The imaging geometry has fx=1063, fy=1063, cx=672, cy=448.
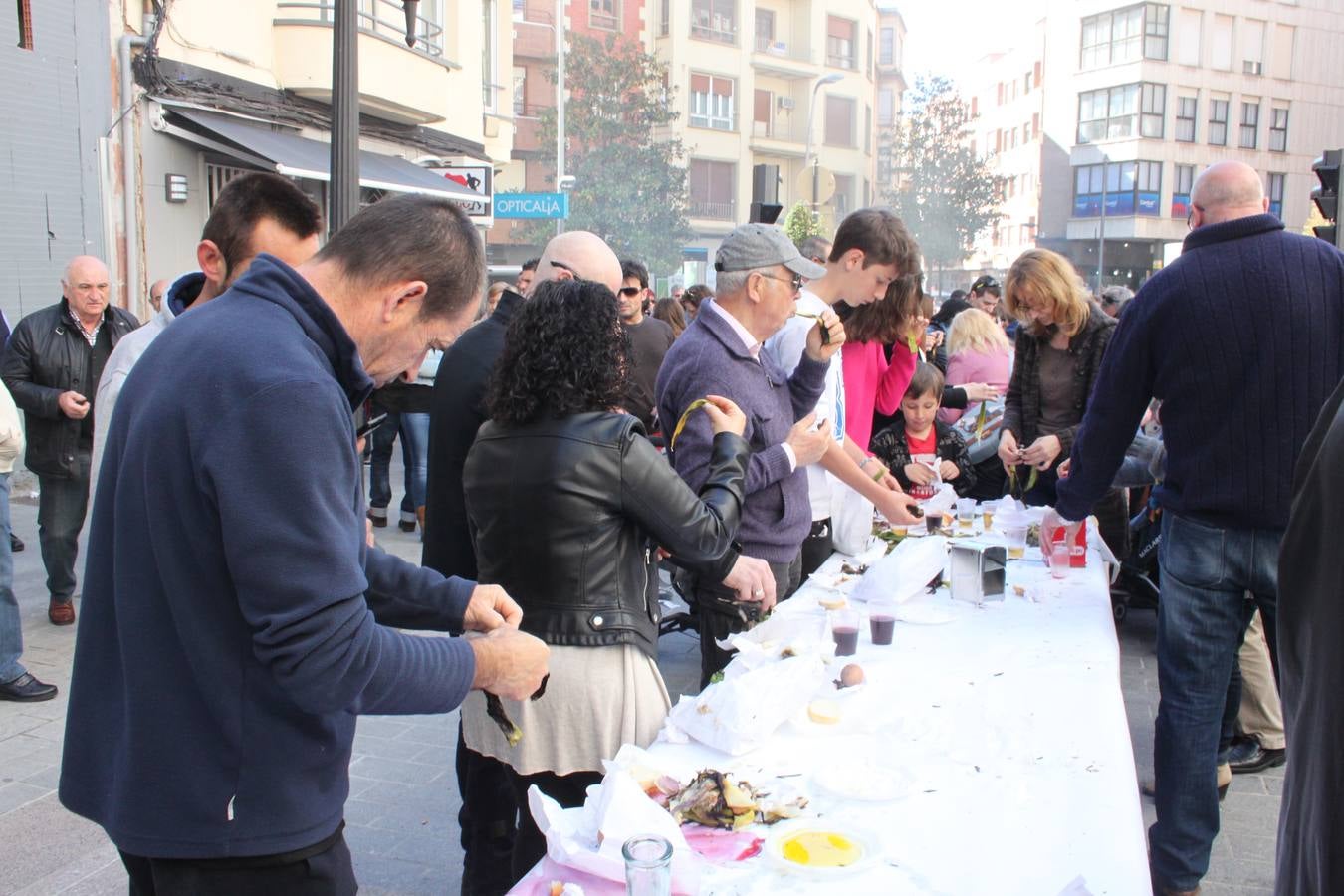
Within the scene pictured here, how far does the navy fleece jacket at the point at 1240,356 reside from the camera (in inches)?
128

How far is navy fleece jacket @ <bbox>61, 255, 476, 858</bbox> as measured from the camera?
1571 mm

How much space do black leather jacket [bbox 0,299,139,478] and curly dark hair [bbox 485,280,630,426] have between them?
4.46m

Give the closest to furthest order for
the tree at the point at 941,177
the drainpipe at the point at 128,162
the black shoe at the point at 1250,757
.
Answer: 1. the black shoe at the point at 1250,757
2. the drainpipe at the point at 128,162
3. the tree at the point at 941,177

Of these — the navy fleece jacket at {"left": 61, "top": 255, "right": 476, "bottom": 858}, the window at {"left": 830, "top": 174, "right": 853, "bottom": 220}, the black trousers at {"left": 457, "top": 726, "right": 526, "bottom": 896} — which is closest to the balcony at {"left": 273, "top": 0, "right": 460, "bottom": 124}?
the black trousers at {"left": 457, "top": 726, "right": 526, "bottom": 896}

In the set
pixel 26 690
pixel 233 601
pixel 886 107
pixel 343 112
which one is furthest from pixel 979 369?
pixel 886 107

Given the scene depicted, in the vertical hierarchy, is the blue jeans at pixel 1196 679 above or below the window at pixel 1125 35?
below

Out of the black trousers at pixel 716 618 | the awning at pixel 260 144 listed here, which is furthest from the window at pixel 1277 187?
the black trousers at pixel 716 618

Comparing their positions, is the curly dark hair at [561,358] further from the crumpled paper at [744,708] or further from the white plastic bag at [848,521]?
the white plastic bag at [848,521]

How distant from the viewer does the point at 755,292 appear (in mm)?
3566

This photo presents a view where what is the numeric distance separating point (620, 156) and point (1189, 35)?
100 feet

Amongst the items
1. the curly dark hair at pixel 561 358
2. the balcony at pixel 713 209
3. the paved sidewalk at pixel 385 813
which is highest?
the balcony at pixel 713 209

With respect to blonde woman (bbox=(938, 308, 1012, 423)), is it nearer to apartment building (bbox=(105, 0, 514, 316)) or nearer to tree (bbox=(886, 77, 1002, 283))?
apartment building (bbox=(105, 0, 514, 316))

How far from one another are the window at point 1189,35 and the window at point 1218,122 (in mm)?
2218

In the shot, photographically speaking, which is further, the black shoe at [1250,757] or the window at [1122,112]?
the window at [1122,112]
